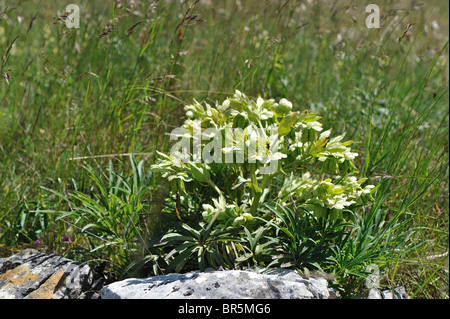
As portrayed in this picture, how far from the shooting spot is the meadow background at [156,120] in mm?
2207

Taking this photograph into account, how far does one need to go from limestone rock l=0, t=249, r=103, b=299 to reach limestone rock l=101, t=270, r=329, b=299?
0.74 feet

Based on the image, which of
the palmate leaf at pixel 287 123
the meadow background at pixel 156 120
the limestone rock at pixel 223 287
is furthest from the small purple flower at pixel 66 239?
the palmate leaf at pixel 287 123

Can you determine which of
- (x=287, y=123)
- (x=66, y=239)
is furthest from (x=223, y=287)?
(x=66, y=239)

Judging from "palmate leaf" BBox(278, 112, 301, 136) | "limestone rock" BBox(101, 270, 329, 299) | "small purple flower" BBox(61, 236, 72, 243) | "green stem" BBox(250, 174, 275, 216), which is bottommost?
"small purple flower" BBox(61, 236, 72, 243)

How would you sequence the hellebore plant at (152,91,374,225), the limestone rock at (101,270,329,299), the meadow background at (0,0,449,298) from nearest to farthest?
1. the limestone rock at (101,270,329,299)
2. the hellebore plant at (152,91,374,225)
3. the meadow background at (0,0,449,298)

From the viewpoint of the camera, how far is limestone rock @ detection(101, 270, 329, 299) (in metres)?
1.66

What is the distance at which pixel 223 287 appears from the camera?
1673 mm

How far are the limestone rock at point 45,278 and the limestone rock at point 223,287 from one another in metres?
0.22

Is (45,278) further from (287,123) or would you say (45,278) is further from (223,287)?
(287,123)

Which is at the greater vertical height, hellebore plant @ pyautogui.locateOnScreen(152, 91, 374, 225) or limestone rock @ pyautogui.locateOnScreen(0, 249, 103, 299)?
hellebore plant @ pyautogui.locateOnScreen(152, 91, 374, 225)

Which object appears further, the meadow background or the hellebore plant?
the meadow background

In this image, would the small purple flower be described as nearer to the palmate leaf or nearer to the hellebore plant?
the hellebore plant

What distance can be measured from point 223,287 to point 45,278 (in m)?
0.75

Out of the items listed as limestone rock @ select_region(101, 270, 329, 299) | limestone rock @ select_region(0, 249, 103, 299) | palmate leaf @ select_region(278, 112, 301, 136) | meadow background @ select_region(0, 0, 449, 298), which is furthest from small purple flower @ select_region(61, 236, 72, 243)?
palmate leaf @ select_region(278, 112, 301, 136)
